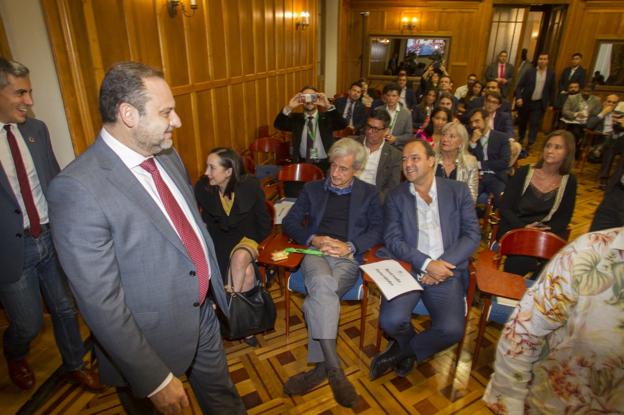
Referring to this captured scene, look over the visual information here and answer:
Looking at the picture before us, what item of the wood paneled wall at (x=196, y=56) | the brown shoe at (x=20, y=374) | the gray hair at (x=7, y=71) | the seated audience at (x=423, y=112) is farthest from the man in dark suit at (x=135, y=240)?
the seated audience at (x=423, y=112)

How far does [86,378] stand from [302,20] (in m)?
7.70

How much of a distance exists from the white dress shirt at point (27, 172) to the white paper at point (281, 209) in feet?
5.34

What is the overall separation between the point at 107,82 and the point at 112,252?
0.60 metres

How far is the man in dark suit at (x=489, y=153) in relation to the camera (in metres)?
4.28

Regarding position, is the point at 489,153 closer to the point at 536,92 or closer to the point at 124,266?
the point at 124,266

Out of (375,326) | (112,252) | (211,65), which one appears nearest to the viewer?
(112,252)

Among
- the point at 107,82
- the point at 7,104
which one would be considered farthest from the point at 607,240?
the point at 7,104

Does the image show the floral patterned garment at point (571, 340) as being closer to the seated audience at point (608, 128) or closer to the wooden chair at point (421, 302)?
the wooden chair at point (421, 302)

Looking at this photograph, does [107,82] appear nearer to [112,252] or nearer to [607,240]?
[112,252]

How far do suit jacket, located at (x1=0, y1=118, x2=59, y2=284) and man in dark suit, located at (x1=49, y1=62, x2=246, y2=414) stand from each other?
0.87 m

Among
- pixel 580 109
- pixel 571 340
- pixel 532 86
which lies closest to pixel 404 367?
pixel 571 340

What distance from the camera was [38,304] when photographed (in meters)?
2.15

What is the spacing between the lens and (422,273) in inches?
100

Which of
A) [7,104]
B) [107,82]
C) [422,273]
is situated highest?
[107,82]
